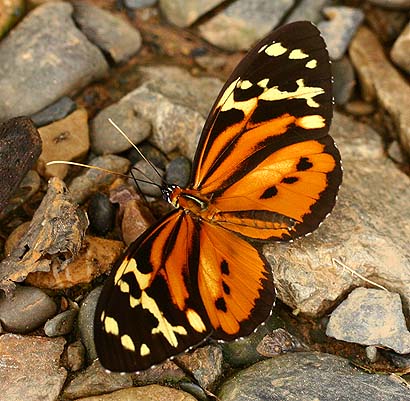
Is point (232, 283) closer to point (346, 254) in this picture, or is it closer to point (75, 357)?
point (346, 254)

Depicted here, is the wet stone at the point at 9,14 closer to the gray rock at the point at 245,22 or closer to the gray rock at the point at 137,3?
the gray rock at the point at 137,3

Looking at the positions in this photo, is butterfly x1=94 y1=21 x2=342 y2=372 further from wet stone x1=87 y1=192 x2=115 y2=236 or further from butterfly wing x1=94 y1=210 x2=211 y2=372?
Answer: wet stone x1=87 y1=192 x2=115 y2=236

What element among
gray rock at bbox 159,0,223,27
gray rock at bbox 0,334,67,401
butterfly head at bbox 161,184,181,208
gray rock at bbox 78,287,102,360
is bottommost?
gray rock at bbox 0,334,67,401

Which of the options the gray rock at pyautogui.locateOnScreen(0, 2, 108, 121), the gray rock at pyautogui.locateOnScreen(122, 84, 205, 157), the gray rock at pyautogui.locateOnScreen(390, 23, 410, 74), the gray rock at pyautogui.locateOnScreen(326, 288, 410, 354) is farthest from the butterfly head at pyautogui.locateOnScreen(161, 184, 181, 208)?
the gray rock at pyautogui.locateOnScreen(390, 23, 410, 74)

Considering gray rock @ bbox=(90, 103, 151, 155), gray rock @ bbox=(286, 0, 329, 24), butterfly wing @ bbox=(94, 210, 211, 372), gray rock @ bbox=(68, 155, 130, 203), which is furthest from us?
gray rock @ bbox=(286, 0, 329, 24)

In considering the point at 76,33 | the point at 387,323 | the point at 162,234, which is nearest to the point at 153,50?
the point at 76,33

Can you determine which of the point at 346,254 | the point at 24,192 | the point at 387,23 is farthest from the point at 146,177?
the point at 387,23
